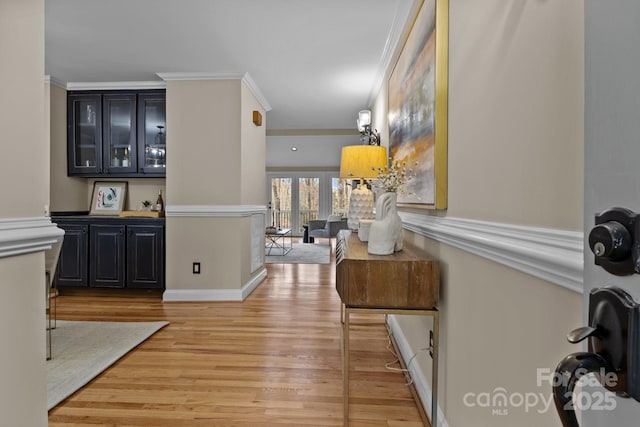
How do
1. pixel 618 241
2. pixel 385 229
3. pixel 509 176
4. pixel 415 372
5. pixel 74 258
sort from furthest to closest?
1. pixel 74 258
2. pixel 415 372
3. pixel 385 229
4. pixel 509 176
5. pixel 618 241

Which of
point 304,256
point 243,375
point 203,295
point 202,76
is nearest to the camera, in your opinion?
point 243,375

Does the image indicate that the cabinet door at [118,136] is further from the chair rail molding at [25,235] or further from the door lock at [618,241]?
the door lock at [618,241]

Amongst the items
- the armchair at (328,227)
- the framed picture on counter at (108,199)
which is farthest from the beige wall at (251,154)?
the armchair at (328,227)

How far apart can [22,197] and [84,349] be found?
187cm

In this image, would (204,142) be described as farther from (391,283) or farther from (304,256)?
(304,256)

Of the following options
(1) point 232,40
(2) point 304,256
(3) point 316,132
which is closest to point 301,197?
(3) point 316,132

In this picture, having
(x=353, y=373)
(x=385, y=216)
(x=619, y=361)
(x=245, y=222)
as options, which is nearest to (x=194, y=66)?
(x=245, y=222)

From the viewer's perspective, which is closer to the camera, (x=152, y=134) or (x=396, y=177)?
(x=396, y=177)

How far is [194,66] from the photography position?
3656 mm

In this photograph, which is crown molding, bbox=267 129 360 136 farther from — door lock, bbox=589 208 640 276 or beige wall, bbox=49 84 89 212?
door lock, bbox=589 208 640 276

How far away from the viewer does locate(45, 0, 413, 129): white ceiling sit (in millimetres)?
2574

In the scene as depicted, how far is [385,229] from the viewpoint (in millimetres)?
1752

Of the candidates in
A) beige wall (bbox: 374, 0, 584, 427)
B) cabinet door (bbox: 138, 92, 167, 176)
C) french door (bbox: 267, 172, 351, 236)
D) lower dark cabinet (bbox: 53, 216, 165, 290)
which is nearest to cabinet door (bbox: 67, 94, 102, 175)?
cabinet door (bbox: 138, 92, 167, 176)

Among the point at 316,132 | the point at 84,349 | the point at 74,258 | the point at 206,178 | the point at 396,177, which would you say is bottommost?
the point at 84,349
